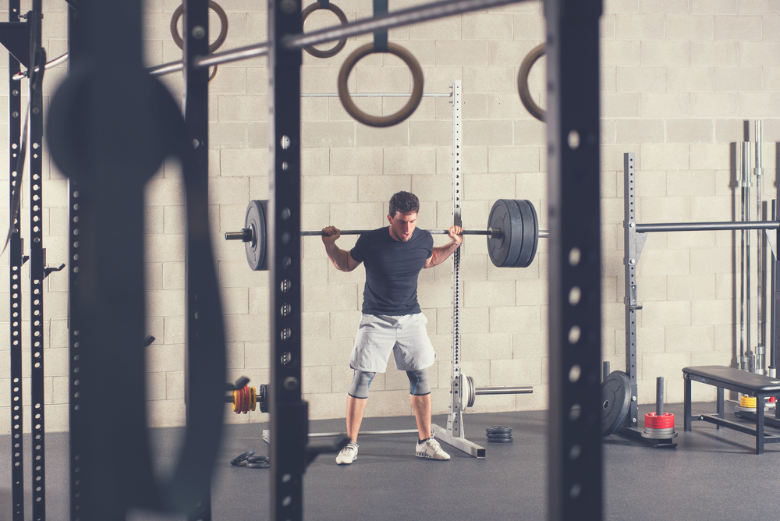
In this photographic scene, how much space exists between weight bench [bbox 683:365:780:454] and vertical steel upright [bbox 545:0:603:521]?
326 centimetres

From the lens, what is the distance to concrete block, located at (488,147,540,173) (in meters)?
4.49

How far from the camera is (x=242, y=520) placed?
8.93 feet

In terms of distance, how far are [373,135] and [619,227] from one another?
5.90 feet

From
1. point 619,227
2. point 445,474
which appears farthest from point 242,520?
point 619,227

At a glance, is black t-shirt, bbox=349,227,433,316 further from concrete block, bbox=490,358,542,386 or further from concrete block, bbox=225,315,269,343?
concrete block, bbox=490,358,542,386

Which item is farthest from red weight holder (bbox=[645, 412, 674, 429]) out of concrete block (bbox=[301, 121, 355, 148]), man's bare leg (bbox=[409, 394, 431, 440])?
concrete block (bbox=[301, 121, 355, 148])

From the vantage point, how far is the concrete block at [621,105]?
4.57 m

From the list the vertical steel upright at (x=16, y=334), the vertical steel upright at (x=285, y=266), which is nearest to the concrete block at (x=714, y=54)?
the vertical steel upright at (x=16, y=334)

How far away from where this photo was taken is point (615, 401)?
12.0 feet

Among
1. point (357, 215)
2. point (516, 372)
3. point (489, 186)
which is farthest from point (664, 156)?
point (357, 215)

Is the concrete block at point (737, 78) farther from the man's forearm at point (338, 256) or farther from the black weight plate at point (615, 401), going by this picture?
the man's forearm at point (338, 256)

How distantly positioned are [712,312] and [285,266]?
4.41 metres

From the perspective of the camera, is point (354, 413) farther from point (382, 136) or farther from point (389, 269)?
point (382, 136)

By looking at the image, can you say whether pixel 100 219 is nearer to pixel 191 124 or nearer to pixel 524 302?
pixel 191 124
